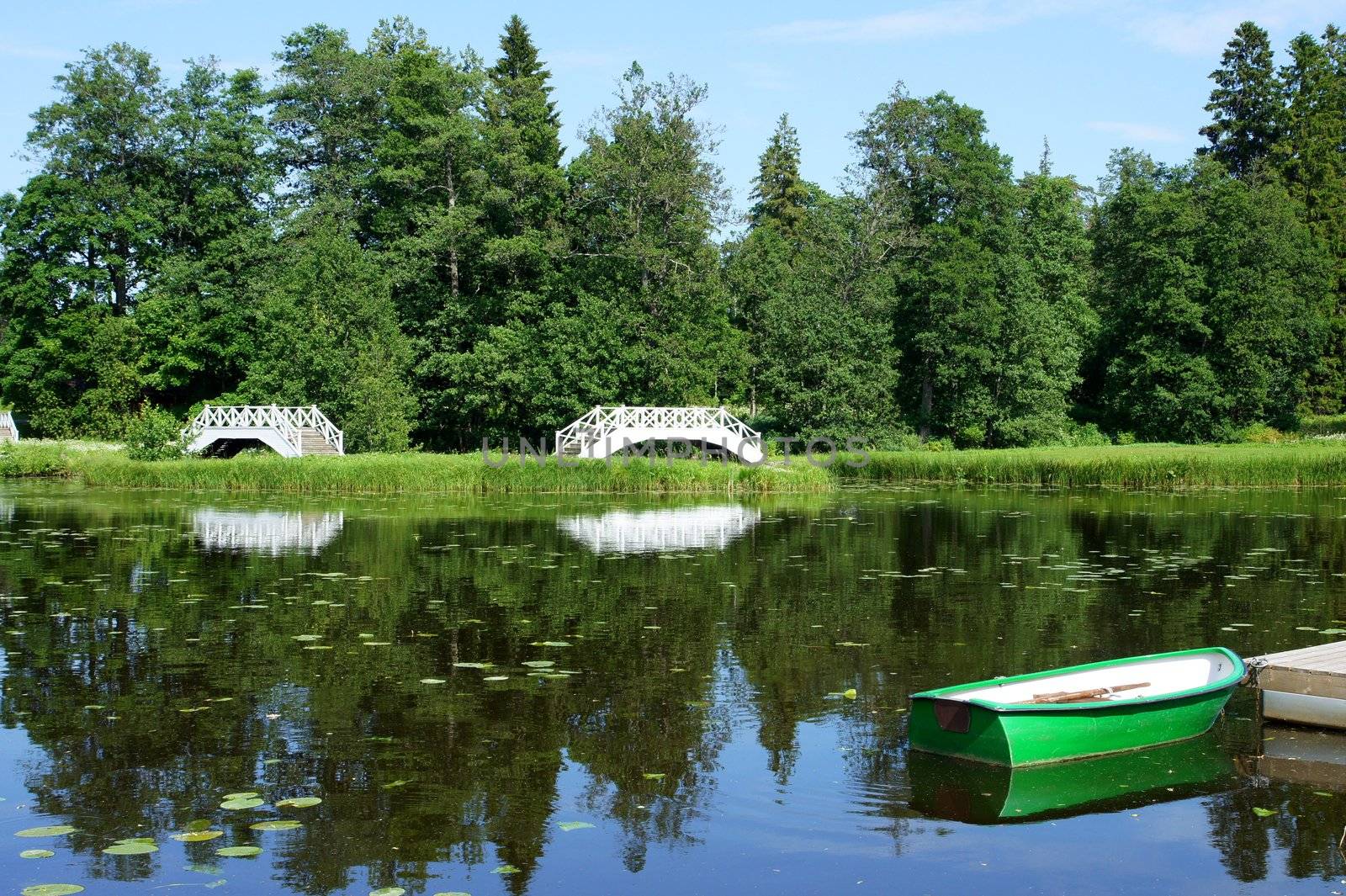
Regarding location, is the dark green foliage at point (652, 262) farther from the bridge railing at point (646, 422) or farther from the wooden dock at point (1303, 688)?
the wooden dock at point (1303, 688)

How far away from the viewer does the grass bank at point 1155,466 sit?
1427 inches

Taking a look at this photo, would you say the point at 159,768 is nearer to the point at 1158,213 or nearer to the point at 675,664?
the point at 675,664

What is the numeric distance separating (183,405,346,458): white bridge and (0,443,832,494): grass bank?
5627 millimetres

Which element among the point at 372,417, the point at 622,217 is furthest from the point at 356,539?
the point at 622,217

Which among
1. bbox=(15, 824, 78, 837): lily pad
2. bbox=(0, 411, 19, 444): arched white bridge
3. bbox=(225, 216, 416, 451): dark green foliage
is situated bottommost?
bbox=(15, 824, 78, 837): lily pad

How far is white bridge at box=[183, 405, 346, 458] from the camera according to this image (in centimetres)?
4194

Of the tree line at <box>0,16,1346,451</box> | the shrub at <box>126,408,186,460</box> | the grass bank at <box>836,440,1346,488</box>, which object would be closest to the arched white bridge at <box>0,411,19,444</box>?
the tree line at <box>0,16,1346,451</box>

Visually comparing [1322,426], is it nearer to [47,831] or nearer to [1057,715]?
[1057,715]

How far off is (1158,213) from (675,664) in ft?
157

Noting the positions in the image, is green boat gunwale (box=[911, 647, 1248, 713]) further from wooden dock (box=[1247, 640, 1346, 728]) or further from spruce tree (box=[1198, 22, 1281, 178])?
spruce tree (box=[1198, 22, 1281, 178])

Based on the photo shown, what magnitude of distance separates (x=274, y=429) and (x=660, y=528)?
22828 millimetres

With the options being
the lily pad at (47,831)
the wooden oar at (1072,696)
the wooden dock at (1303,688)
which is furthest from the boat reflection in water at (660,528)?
the lily pad at (47,831)

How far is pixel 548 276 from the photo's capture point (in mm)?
46188

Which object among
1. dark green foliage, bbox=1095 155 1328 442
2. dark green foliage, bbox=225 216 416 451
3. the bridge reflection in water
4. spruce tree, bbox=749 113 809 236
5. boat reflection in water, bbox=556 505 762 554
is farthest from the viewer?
spruce tree, bbox=749 113 809 236
